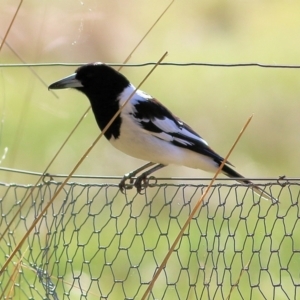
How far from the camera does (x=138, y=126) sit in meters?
3.01

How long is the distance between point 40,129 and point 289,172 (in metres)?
2.11

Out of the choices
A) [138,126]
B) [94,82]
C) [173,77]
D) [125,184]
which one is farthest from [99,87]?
[173,77]

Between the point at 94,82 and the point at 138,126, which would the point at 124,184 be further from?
the point at 94,82

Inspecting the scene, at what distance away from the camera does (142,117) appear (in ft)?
9.96

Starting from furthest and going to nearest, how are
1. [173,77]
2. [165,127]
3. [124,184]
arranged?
[173,77], [165,127], [124,184]

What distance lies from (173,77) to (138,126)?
5324mm

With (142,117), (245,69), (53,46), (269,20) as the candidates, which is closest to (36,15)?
(53,46)

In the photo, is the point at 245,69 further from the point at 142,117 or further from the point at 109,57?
the point at 142,117

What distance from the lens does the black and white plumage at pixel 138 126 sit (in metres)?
2.99

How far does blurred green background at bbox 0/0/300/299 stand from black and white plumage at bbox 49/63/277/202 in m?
2.25

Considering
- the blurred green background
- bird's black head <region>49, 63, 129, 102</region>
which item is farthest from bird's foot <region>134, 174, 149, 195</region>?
the blurred green background

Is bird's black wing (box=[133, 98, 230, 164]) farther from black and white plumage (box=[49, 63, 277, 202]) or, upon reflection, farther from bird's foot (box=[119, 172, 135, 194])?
bird's foot (box=[119, 172, 135, 194])

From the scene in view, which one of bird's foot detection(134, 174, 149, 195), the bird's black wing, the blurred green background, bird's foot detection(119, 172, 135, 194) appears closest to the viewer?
bird's foot detection(119, 172, 135, 194)

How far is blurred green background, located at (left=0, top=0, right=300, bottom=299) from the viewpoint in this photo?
6270 mm
